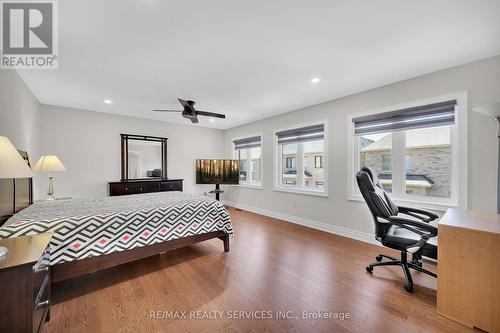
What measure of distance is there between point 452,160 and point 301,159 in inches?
93.7

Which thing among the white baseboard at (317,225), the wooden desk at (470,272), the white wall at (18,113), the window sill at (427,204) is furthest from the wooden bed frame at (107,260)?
the window sill at (427,204)

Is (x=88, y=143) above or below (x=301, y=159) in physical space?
above

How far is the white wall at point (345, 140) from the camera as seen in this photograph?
2299 mm

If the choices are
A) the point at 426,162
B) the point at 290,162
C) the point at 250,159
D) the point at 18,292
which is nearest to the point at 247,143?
the point at 250,159

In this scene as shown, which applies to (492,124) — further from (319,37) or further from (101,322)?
(101,322)

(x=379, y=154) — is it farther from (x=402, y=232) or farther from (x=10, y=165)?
(x=10, y=165)

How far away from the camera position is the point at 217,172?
5555 mm

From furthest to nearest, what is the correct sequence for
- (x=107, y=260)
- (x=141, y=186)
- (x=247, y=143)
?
(x=247, y=143) < (x=141, y=186) < (x=107, y=260)

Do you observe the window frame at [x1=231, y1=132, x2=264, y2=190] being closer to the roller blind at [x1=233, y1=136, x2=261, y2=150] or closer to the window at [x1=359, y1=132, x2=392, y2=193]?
the roller blind at [x1=233, y1=136, x2=261, y2=150]

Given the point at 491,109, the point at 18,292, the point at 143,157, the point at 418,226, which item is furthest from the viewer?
the point at 143,157

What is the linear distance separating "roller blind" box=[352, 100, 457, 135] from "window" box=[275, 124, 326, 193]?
2.54 ft

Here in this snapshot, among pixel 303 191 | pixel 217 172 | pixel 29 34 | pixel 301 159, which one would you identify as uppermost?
pixel 29 34

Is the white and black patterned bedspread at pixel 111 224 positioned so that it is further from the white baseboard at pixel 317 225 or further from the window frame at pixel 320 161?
the window frame at pixel 320 161

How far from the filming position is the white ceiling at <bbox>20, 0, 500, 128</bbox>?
5.28 ft
